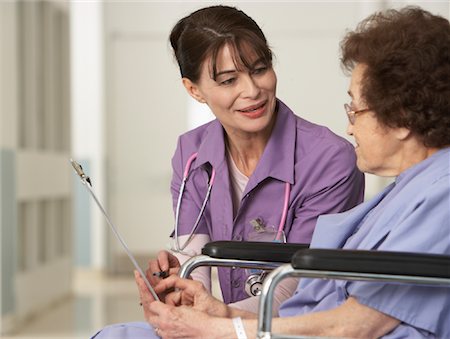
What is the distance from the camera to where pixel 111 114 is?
7227 mm

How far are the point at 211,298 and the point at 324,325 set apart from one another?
10.3 inches

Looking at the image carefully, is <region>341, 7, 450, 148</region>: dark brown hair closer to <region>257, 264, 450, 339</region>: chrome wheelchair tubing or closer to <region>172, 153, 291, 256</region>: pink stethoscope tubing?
<region>257, 264, 450, 339</region>: chrome wheelchair tubing

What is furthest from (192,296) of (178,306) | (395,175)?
(395,175)

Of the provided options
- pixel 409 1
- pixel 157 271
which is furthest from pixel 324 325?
pixel 409 1

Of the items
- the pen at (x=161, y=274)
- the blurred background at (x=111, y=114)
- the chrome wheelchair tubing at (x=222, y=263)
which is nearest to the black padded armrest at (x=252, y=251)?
the chrome wheelchair tubing at (x=222, y=263)

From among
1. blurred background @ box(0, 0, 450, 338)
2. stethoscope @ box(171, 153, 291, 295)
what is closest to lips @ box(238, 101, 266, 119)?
stethoscope @ box(171, 153, 291, 295)

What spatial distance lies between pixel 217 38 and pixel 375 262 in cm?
84

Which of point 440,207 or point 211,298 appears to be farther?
point 211,298

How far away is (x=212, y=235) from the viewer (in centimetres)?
226

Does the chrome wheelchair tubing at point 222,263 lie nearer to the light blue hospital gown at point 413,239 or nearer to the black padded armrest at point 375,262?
the light blue hospital gown at point 413,239

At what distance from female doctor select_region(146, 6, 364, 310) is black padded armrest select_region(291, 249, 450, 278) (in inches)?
23.4

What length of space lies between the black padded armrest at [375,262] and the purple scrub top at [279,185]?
65cm

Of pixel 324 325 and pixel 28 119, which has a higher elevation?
pixel 28 119

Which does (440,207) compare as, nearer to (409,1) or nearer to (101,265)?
(409,1)
